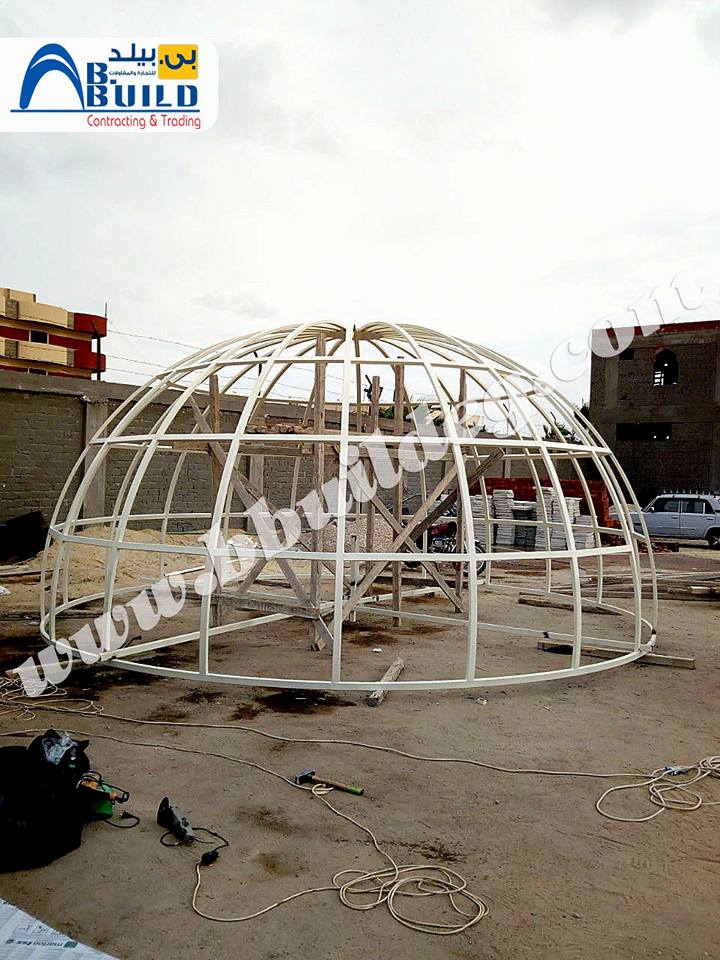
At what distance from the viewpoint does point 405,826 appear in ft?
18.3

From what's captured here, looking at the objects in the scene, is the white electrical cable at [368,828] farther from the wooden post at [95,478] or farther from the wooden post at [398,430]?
the wooden post at [95,478]

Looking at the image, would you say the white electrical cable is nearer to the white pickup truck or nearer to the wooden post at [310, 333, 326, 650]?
the wooden post at [310, 333, 326, 650]

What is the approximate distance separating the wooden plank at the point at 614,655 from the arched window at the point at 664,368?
2626 cm

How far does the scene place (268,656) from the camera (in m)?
10.0

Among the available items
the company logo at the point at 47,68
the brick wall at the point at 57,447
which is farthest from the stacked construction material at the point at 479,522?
the company logo at the point at 47,68

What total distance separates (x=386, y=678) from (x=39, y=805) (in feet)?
13.8

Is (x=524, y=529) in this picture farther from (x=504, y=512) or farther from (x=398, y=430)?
(x=398, y=430)

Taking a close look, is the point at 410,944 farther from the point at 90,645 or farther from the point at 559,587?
the point at 559,587

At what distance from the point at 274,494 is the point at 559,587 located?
31.1 ft

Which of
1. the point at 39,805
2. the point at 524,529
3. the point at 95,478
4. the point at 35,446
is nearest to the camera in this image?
the point at 39,805

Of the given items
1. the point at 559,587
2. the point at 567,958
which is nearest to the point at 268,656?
the point at 567,958

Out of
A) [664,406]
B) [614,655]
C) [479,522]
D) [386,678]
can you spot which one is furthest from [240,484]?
[664,406]

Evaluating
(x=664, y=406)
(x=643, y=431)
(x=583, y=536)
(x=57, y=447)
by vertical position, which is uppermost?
(x=664, y=406)

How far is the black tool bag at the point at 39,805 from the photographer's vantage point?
16.2 feet
